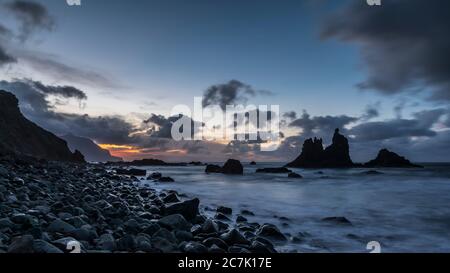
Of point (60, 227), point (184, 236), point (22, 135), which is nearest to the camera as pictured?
point (60, 227)

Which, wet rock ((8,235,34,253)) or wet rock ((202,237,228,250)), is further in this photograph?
Result: wet rock ((202,237,228,250))

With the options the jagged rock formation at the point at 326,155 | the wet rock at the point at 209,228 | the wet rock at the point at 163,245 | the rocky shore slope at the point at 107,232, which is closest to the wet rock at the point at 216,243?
the rocky shore slope at the point at 107,232

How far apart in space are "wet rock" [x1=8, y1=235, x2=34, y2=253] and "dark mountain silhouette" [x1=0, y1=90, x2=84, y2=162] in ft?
157

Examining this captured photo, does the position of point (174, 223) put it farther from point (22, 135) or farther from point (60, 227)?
point (22, 135)

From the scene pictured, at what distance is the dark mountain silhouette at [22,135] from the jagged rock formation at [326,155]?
251 ft

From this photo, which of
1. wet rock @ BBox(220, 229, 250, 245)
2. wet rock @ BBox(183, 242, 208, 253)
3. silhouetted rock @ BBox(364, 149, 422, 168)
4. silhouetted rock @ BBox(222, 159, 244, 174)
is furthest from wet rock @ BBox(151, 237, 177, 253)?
silhouetted rock @ BBox(364, 149, 422, 168)

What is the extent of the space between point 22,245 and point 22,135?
208 feet

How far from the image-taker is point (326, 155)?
111 metres

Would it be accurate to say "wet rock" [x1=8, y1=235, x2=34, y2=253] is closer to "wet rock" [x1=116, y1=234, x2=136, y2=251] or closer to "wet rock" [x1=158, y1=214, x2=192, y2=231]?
"wet rock" [x1=116, y1=234, x2=136, y2=251]

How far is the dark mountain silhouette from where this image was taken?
164ft

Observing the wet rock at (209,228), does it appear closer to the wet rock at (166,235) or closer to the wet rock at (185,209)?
the wet rock at (166,235)

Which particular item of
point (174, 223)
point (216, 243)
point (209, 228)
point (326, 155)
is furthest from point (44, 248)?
point (326, 155)
